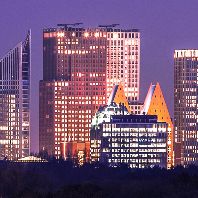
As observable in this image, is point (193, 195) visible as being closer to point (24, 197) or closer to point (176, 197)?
point (176, 197)

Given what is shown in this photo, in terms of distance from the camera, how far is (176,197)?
643 feet

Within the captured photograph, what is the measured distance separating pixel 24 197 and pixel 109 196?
9469 millimetres

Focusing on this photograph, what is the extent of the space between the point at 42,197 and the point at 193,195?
44.4 ft

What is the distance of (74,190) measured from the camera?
634 ft

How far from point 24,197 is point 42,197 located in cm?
158

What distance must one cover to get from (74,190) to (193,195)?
9475 millimetres

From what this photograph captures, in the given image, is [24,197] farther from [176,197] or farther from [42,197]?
[176,197]

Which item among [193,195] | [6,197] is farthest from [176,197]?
[6,197]

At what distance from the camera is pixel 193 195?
195 meters

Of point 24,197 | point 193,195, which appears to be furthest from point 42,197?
point 193,195

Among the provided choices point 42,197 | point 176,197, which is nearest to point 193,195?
point 176,197

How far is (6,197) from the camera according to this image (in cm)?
19762

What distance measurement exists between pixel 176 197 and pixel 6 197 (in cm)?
1361

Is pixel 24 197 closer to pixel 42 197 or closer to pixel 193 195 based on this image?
pixel 42 197
